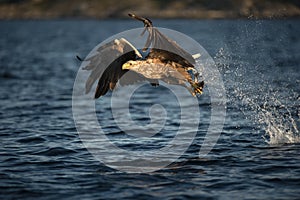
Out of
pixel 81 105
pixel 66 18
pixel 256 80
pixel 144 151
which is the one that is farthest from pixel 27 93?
pixel 66 18

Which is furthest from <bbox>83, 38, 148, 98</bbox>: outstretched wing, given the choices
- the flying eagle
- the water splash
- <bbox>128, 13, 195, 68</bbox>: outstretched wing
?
the water splash

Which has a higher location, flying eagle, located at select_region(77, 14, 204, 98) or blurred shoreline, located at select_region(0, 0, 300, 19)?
blurred shoreline, located at select_region(0, 0, 300, 19)

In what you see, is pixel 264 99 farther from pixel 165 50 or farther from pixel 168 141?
pixel 165 50

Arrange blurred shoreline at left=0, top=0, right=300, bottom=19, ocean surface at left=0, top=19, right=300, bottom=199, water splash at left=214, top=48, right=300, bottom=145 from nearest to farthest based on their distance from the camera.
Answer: ocean surface at left=0, top=19, right=300, bottom=199 < water splash at left=214, top=48, right=300, bottom=145 < blurred shoreline at left=0, top=0, right=300, bottom=19

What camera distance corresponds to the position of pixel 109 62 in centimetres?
1133

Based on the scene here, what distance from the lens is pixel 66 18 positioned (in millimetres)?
168875

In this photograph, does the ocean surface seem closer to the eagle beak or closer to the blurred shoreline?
the eagle beak

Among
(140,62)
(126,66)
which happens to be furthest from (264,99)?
(126,66)

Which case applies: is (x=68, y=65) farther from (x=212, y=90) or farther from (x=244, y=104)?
(x=244, y=104)

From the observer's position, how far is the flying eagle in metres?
11.1

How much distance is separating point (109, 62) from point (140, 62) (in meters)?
0.62

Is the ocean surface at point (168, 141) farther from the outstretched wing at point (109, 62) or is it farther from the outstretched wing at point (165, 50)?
the outstretched wing at point (165, 50)

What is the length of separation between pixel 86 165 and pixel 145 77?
2207 millimetres

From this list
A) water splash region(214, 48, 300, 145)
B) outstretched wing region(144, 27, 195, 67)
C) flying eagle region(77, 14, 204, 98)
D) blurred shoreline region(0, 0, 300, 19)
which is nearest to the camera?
outstretched wing region(144, 27, 195, 67)
